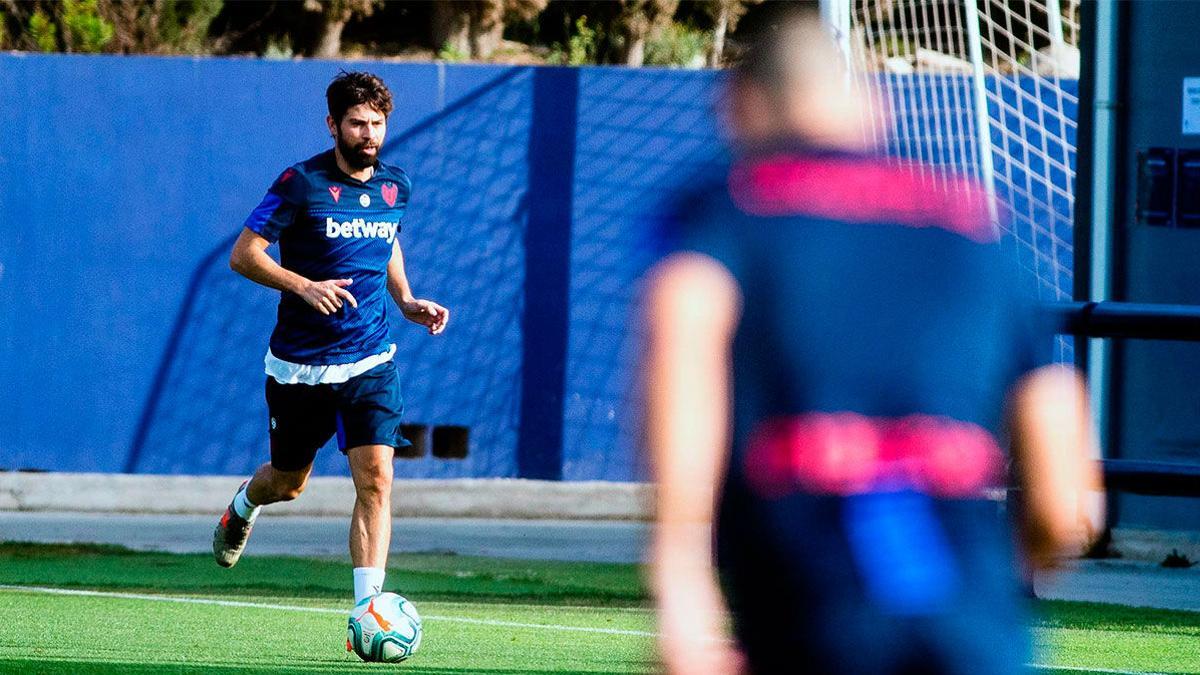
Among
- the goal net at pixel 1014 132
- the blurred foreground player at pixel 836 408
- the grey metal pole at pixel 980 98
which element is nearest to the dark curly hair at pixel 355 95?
the blurred foreground player at pixel 836 408

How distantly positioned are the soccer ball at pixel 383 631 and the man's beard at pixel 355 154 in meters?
1.64

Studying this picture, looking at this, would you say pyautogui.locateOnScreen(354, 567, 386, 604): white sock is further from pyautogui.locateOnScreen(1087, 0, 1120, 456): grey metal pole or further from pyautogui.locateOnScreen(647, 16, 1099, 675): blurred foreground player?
pyautogui.locateOnScreen(1087, 0, 1120, 456): grey metal pole

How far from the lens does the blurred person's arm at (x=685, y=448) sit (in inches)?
112

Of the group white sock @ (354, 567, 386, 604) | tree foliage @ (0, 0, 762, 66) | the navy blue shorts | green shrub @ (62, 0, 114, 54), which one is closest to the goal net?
the navy blue shorts

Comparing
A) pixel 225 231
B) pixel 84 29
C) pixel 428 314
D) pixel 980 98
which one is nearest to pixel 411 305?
pixel 428 314

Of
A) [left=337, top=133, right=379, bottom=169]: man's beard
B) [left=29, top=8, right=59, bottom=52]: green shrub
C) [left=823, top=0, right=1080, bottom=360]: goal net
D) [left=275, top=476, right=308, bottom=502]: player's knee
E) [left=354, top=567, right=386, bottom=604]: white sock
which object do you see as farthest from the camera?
[left=29, top=8, right=59, bottom=52]: green shrub

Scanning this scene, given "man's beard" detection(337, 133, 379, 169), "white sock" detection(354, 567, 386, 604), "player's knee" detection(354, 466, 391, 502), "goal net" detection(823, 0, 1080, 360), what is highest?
"man's beard" detection(337, 133, 379, 169)

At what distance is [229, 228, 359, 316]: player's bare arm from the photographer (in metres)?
7.32

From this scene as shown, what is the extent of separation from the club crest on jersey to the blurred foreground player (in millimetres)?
4634

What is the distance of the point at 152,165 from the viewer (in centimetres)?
1369

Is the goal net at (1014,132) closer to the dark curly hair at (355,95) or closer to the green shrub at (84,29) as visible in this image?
the dark curly hair at (355,95)

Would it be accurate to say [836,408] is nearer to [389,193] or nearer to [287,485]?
[389,193]

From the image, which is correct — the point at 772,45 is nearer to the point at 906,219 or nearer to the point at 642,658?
the point at 906,219

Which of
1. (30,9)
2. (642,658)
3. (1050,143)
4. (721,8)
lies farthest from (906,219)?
(721,8)
